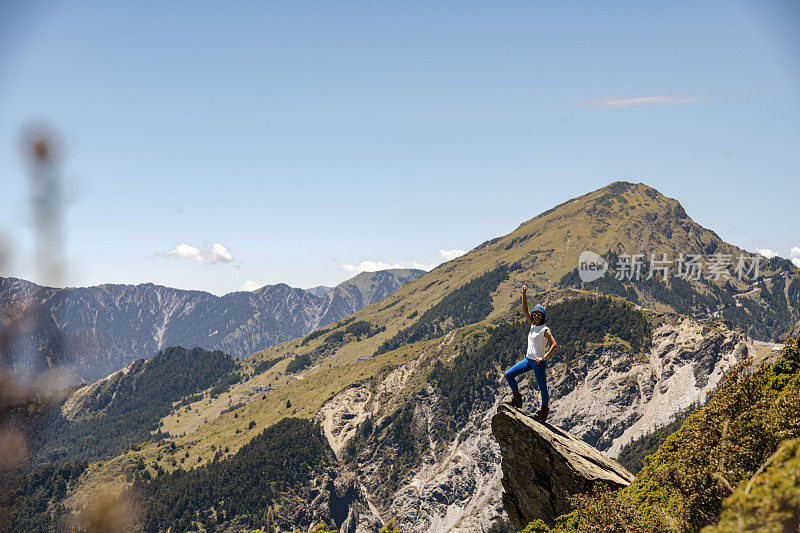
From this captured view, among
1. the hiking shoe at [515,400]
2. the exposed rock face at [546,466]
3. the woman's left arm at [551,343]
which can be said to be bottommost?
the exposed rock face at [546,466]

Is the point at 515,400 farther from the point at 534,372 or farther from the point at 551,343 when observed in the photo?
the point at 551,343

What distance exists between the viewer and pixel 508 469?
3164 cm

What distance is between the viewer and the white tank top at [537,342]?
2423cm

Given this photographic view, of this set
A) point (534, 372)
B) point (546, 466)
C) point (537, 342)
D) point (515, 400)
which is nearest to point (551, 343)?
point (537, 342)

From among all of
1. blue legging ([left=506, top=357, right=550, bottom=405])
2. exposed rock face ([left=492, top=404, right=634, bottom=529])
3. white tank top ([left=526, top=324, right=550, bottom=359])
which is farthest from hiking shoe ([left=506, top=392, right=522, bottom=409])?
white tank top ([left=526, top=324, right=550, bottom=359])

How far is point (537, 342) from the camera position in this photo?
2430cm

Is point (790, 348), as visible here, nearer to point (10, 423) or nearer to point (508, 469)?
point (508, 469)

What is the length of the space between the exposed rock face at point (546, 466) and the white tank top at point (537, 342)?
6249mm

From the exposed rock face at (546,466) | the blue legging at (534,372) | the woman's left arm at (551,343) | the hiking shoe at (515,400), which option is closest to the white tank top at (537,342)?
the woman's left arm at (551,343)

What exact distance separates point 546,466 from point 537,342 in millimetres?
9914

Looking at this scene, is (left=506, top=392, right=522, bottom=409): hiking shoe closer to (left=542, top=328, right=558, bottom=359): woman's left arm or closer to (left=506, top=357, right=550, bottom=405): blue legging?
(left=506, top=357, right=550, bottom=405): blue legging

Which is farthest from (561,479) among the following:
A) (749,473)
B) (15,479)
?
(15,479)

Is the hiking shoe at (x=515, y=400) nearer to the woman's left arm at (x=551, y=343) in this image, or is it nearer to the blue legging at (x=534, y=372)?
the blue legging at (x=534, y=372)

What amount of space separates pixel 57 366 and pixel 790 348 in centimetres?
4368
